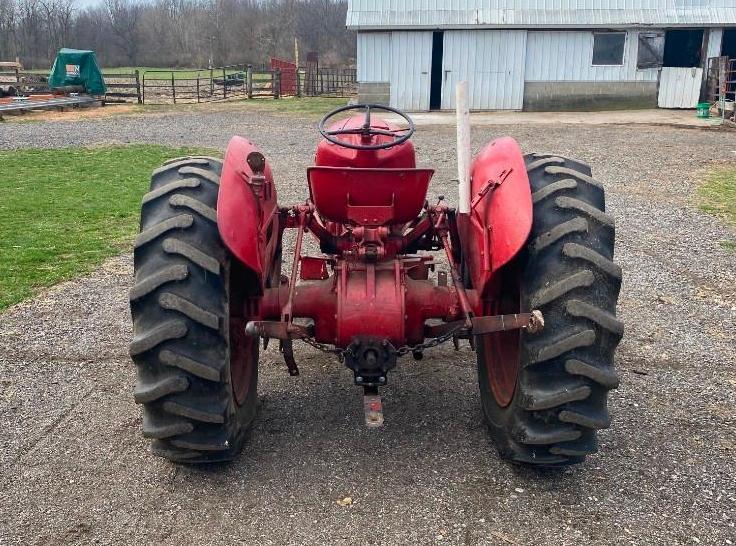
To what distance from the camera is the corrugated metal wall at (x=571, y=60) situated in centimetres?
2184

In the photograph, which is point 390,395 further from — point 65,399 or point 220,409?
point 65,399

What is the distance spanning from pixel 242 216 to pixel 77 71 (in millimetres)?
26449

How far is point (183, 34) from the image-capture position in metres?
68.3

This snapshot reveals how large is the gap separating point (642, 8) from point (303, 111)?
1084 centimetres

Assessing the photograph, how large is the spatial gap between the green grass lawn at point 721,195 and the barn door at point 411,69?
11515 mm

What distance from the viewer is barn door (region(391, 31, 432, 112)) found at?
72.1 feet

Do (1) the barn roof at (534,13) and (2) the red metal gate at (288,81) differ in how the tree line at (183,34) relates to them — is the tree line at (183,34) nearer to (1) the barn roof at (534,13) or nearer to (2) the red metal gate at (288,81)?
(2) the red metal gate at (288,81)

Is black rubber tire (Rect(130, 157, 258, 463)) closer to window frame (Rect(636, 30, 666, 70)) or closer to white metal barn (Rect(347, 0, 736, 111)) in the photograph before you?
white metal barn (Rect(347, 0, 736, 111))

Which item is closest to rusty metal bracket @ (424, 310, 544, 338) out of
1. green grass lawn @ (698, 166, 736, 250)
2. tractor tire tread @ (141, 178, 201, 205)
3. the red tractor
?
the red tractor

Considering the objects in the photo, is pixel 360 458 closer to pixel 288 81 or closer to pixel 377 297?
pixel 377 297

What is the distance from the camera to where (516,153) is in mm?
3654

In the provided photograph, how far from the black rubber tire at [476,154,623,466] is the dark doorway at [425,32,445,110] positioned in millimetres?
20671

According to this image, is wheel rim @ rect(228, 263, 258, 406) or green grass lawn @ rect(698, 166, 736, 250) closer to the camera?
wheel rim @ rect(228, 263, 258, 406)

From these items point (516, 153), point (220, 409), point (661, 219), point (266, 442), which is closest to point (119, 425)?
point (266, 442)
